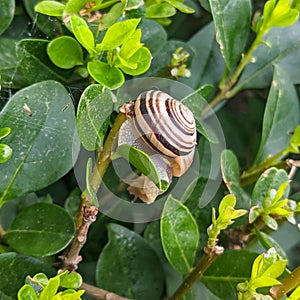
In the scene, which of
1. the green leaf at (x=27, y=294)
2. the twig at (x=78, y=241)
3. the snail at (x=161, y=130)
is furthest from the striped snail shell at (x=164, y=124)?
the green leaf at (x=27, y=294)

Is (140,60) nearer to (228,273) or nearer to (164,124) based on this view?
(164,124)

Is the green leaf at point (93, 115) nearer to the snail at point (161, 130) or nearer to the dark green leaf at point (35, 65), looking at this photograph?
the snail at point (161, 130)

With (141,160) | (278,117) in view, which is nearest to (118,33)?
(141,160)

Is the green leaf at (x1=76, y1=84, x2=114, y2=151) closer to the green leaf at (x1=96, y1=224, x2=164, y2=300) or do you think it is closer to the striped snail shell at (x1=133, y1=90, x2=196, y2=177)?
the striped snail shell at (x1=133, y1=90, x2=196, y2=177)

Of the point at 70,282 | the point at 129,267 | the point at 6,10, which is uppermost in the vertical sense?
the point at 6,10

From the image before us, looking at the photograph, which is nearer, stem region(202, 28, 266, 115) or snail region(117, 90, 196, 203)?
snail region(117, 90, 196, 203)

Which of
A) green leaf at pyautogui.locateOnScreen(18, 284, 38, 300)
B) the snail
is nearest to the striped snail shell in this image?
the snail

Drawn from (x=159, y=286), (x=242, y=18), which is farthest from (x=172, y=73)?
(x=159, y=286)
